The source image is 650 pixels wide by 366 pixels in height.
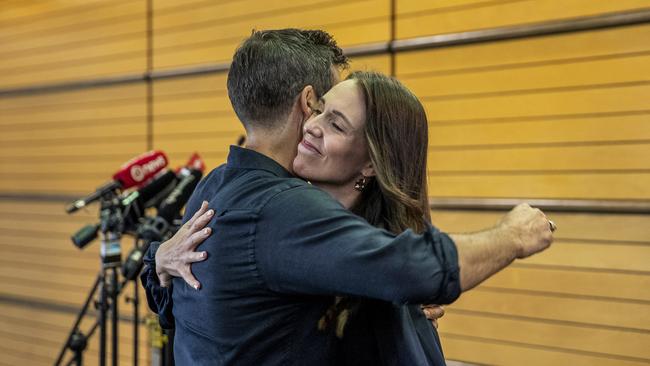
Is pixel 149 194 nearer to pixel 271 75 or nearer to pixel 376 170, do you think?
pixel 271 75

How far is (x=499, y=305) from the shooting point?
149 inches

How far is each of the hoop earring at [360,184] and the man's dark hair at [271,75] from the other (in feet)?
0.84

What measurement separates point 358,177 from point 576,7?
2.18 metres

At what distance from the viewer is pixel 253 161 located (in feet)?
5.74

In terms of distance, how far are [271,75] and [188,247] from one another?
49 cm

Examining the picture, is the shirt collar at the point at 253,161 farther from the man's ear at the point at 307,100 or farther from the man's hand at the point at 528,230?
the man's hand at the point at 528,230

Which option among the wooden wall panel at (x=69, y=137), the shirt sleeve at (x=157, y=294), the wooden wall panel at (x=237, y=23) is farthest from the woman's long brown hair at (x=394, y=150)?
the wooden wall panel at (x=69, y=137)

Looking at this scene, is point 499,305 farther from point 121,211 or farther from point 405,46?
point 121,211

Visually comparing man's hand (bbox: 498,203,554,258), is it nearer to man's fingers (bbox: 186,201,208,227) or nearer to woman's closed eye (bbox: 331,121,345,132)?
woman's closed eye (bbox: 331,121,345,132)

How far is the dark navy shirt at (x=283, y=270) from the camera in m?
1.36

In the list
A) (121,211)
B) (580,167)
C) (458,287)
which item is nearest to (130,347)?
(121,211)

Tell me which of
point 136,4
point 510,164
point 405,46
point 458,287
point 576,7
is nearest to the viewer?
point 458,287

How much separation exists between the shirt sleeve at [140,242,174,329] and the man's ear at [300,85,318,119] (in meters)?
0.63

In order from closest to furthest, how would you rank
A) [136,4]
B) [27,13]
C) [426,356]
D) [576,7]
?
[426,356] < [576,7] < [136,4] < [27,13]
